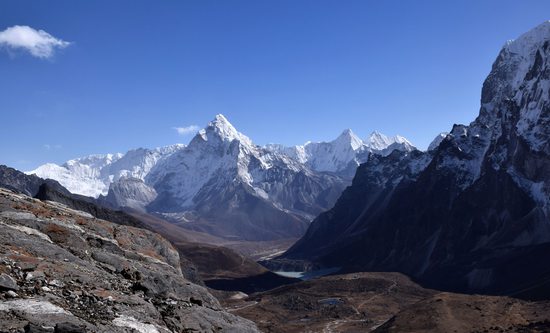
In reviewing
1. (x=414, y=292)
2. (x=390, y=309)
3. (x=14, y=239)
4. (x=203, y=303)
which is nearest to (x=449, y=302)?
(x=390, y=309)

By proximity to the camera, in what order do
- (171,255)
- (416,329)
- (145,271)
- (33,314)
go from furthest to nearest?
(416,329), (171,255), (145,271), (33,314)

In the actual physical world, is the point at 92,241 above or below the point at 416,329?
above

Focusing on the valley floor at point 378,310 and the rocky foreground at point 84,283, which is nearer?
the rocky foreground at point 84,283

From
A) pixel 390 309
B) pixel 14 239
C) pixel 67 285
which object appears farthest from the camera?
pixel 390 309

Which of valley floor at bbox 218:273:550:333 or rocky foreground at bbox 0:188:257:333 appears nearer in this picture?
rocky foreground at bbox 0:188:257:333

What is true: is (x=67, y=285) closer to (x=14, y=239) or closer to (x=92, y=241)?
(x=14, y=239)

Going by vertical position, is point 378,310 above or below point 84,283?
below

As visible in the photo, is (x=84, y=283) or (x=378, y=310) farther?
(x=378, y=310)

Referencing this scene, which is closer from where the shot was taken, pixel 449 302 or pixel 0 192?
pixel 0 192
